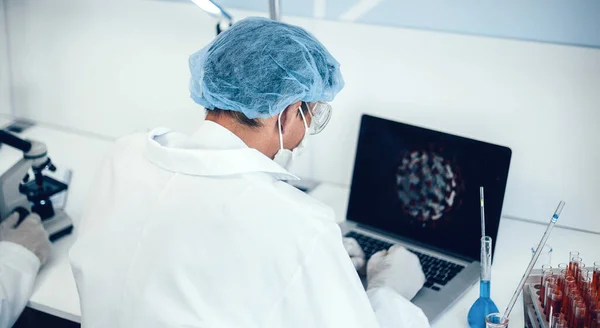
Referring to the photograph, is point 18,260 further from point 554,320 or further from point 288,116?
point 554,320

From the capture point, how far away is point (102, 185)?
135 cm

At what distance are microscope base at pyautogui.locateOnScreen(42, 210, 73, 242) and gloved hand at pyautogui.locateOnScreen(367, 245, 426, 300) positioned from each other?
2.55 ft

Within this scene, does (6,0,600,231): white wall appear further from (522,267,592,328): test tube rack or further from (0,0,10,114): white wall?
(522,267,592,328): test tube rack

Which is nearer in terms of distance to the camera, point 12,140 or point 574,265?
point 574,265

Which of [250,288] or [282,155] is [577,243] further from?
[250,288]

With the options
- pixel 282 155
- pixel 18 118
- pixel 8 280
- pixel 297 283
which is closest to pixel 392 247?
pixel 282 155

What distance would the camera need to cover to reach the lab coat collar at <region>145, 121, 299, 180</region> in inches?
46.4

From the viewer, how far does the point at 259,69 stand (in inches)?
48.4

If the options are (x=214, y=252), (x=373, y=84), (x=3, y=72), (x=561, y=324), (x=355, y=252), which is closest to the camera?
(x=214, y=252)

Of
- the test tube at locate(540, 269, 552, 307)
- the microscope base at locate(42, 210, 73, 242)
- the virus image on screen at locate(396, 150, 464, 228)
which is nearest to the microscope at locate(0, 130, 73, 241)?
the microscope base at locate(42, 210, 73, 242)

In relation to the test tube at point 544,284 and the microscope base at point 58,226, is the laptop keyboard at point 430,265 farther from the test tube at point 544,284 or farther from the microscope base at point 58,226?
the microscope base at point 58,226

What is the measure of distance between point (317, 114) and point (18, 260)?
2.49ft

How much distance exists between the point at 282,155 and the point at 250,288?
321 mm

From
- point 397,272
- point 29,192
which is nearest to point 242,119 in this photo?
point 397,272
